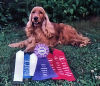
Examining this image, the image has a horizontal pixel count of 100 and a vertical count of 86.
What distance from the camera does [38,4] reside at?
6637 mm

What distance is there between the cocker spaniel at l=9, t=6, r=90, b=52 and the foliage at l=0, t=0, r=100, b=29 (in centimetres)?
140

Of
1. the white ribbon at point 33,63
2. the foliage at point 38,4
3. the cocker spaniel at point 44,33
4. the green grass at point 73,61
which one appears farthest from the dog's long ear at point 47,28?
the foliage at point 38,4

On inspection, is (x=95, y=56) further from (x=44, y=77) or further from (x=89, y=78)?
(x=44, y=77)

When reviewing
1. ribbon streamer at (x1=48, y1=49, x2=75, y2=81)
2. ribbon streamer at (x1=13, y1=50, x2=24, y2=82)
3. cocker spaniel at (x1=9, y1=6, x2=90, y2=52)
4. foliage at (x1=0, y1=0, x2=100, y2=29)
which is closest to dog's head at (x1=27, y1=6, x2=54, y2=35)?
cocker spaniel at (x1=9, y1=6, x2=90, y2=52)

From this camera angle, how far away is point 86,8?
24.0ft

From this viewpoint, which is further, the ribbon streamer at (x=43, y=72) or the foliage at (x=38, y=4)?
the foliage at (x=38, y=4)

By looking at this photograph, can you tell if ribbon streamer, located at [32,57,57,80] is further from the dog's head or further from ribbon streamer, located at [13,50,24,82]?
the dog's head

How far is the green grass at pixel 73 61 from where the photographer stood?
3.73 m

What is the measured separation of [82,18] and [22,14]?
186 cm

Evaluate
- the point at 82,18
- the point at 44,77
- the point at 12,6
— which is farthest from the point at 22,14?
the point at 44,77

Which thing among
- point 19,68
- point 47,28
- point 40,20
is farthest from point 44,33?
point 19,68

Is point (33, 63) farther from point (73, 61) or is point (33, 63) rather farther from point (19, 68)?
point (73, 61)

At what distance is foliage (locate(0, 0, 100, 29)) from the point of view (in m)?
6.61

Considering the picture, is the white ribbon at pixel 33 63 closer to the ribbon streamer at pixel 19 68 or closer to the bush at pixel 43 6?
the ribbon streamer at pixel 19 68
